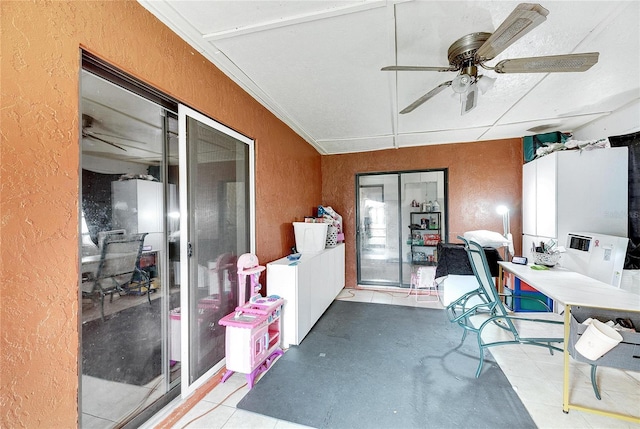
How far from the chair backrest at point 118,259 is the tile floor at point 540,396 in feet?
3.31

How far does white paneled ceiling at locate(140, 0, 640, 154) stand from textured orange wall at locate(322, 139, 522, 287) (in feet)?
2.77

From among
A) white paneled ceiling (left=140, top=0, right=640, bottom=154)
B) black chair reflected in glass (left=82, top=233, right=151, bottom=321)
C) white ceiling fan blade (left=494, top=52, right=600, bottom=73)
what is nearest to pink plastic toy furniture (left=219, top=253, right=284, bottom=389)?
black chair reflected in glass (left=82, top=233, right=151, bottom=321)

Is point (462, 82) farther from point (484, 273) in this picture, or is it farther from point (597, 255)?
point (597, 255)

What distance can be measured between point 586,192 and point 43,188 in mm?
4484

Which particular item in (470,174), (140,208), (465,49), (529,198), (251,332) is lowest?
(251,332)

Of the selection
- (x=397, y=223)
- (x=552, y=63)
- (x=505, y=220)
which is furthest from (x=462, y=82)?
(x=397, y=223)

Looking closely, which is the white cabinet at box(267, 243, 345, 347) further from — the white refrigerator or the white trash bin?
the white refrigerator

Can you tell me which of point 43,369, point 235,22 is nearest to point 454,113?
point 235,22

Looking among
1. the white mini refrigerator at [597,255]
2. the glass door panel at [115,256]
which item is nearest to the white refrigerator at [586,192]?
the white mini refrigerator at [597,255]

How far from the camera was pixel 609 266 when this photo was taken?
220 centimetres

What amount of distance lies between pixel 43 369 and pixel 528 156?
5200 mm

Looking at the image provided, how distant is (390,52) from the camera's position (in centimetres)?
178

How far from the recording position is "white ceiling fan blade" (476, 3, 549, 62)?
1051mm

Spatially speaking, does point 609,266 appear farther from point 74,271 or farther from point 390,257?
point 74,271
